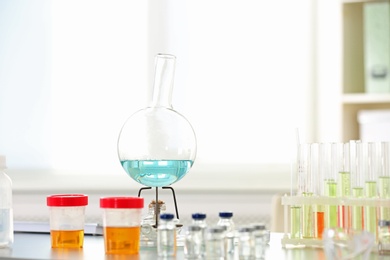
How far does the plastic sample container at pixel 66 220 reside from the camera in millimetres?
1500

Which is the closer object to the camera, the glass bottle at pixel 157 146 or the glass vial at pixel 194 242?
the glass vial at pixel 194 242

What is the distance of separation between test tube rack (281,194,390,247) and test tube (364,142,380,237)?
0.02m

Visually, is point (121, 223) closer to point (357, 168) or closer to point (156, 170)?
point (156, 170)

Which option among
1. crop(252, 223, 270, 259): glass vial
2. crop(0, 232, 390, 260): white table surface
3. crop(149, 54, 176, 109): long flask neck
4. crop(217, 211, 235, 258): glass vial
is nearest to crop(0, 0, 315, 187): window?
crop(149, 54, 176, 109): long flask neck

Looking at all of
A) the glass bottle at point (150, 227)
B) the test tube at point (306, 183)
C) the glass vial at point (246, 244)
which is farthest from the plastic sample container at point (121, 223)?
the test tube at point (306, 183)

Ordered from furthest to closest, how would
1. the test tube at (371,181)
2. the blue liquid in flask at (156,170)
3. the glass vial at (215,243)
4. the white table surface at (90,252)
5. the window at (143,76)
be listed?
the window at (143,76), the blue liquid in flask at (156,170), the test tube at (371,181), the white table surface at (90,252), the glass vial at (215,243)

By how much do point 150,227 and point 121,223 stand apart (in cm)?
17

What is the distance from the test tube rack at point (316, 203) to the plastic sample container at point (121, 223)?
32cm

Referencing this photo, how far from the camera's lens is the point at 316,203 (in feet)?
4.99

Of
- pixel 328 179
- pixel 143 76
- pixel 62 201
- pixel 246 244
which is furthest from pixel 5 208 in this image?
pixel 143 76

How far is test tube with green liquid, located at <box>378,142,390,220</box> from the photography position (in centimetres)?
146

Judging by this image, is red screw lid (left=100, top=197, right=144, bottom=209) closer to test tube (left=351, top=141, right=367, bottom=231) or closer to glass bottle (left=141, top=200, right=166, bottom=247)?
glass bottle (left=141, top=200, right=166, bottom=247)

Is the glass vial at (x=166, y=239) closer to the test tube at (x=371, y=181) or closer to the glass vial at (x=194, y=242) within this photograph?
the glass vial at (x=194, y=242)

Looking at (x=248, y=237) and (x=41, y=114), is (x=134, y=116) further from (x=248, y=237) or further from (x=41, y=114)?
(x=41, y=114)
